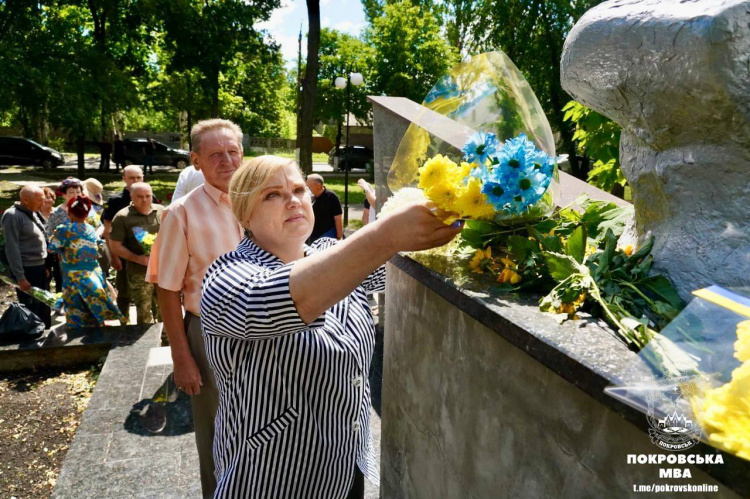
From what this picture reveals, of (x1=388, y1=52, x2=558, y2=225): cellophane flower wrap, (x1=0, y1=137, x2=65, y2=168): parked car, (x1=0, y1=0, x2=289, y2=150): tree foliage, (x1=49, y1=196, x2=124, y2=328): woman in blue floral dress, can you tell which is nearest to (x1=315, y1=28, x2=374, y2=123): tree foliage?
(x1=0, y1=0, x2=289, y2=150): tree foliage

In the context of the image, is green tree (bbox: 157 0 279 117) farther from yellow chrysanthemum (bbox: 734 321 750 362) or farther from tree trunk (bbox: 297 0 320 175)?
yellow chrysanthemum (bbox: 734 321 750 362)

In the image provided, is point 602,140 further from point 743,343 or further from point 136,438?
point 136,438

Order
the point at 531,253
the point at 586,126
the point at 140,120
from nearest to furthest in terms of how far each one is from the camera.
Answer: the point at 531,253 → the point at 586,126 → the point at 140,120

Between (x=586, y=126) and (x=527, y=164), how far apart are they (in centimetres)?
409

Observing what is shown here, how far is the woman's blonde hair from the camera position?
176 centimetres

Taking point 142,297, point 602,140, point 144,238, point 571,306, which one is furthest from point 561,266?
point 142,297

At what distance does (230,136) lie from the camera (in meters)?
3.06

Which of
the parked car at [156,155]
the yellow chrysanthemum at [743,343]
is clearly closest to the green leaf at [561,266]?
the yellow chrysanthemum at [743,343]

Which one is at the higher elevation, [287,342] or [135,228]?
[287,342]

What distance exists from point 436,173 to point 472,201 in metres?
0.13

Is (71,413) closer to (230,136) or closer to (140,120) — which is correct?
(230,136)

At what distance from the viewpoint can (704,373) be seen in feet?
3.19

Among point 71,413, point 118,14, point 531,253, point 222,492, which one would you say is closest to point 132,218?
point 71,413

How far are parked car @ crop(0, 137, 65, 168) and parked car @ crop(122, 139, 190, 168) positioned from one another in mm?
3320
